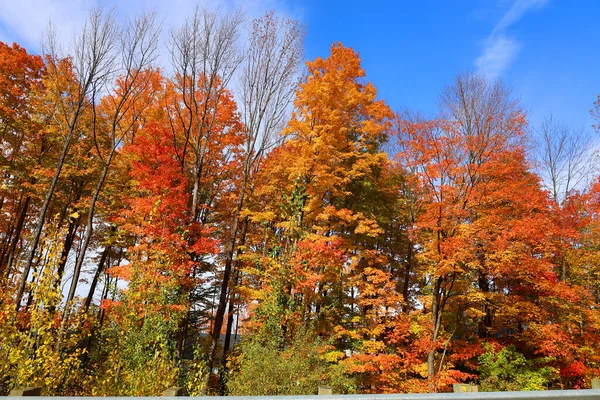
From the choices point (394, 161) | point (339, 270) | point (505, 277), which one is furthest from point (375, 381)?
point (394, 161)

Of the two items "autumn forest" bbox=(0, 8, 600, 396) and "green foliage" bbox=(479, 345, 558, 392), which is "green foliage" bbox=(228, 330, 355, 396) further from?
"green foliage" bbox=(479, 345, 558, 392)

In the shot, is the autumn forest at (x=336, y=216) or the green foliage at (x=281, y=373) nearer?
the green foliage at (x=281, y=373)

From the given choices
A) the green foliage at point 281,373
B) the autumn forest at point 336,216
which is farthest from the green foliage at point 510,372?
the green foliage at point 281,373

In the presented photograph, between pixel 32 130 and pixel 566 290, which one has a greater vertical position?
pixel 32 130

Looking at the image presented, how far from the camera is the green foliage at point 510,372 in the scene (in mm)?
12641

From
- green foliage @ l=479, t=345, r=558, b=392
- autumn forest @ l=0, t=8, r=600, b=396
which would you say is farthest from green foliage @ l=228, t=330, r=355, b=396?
green foliage @ l=479, t=345, r=558, b=392

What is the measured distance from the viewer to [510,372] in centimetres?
1312

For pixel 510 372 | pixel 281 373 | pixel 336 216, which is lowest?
pixel 510 372

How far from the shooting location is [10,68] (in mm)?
15594

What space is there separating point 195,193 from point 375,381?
9.65m

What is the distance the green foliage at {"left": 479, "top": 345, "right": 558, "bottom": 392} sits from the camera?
12.6 m

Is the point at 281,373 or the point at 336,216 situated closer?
the point at 281,373

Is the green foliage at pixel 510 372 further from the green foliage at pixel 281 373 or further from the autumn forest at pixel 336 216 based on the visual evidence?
the green foliage at pixel 281 373

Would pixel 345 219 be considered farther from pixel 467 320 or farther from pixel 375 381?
pixel 467 320
